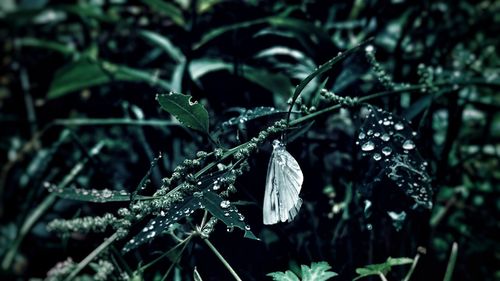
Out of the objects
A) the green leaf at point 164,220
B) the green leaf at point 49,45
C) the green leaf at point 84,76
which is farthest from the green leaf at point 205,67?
the green leaf at point 164,220

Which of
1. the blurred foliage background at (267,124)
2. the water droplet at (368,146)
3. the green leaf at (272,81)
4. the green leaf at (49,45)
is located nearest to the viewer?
the water droplet at (368,146)

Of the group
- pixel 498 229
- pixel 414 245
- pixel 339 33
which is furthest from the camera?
pixel 339 33

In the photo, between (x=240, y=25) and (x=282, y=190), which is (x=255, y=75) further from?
(x=282, y=190)

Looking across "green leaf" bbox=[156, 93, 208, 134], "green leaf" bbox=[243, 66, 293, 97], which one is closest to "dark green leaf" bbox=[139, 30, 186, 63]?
"green leaf" bbox=[243, 66, 293, 97]

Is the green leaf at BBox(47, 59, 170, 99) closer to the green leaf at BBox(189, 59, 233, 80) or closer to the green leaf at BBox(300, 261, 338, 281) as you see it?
the green leaf at BBox(189, 59, 233, 80)

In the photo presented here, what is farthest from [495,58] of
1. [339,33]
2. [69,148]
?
[69,148]

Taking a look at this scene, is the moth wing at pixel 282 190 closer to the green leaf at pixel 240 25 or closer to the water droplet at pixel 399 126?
the water droplet at pixel 399 126

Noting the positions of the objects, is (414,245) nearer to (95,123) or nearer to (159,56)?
(95,123)

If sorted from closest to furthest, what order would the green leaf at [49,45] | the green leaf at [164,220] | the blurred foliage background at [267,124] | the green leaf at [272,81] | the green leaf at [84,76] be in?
the green leaf at [164,220], the blurred foliage background at [267,124], the green leaf at [272,81], the green leaf at [84,76], the green leaf at [49,45]
